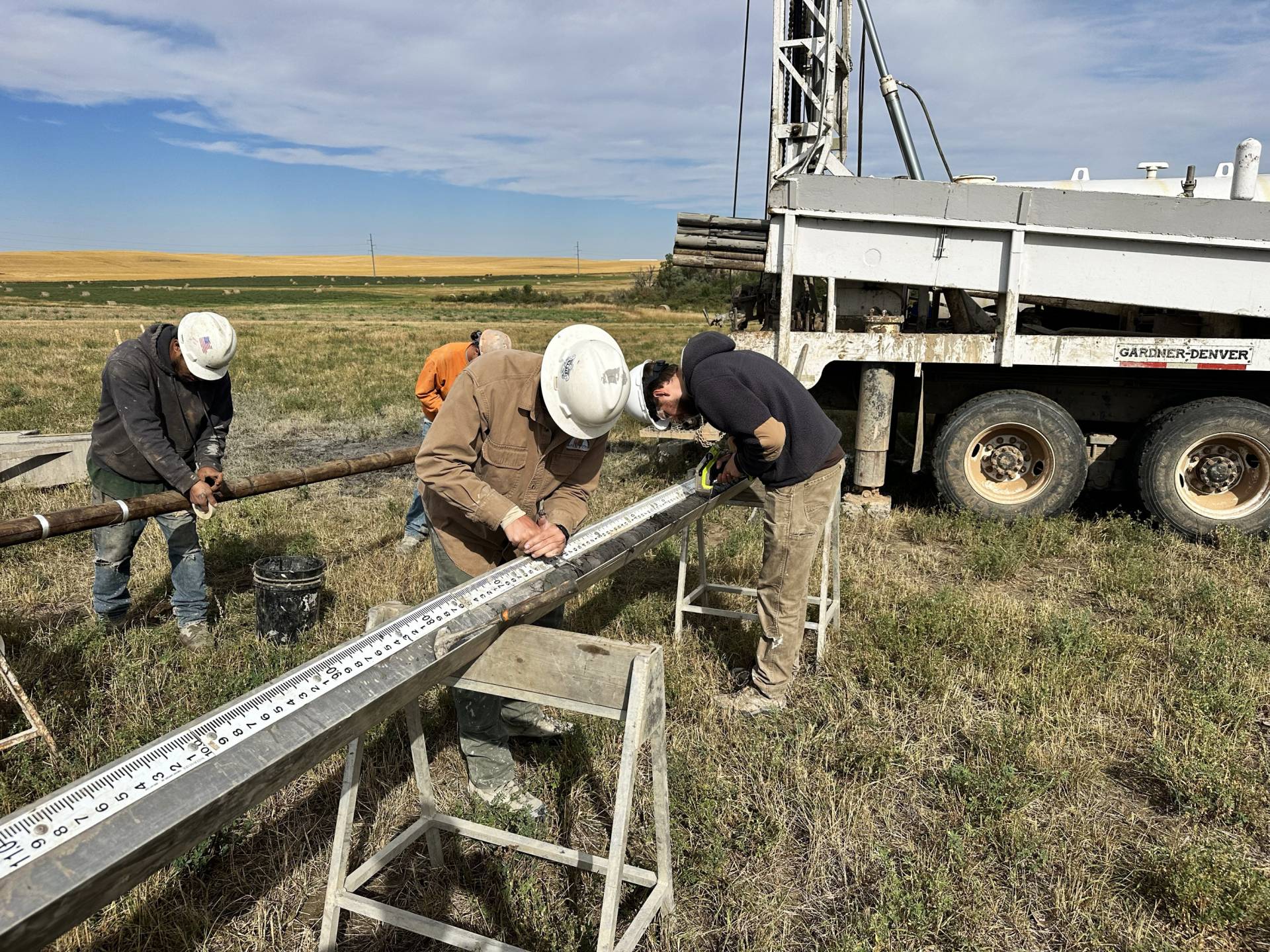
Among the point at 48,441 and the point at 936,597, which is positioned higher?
the point at 48,441

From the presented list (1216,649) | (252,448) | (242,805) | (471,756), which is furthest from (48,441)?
(1216,649)

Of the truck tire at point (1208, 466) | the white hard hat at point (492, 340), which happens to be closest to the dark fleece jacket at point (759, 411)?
the white hard hat at point (492, 340)

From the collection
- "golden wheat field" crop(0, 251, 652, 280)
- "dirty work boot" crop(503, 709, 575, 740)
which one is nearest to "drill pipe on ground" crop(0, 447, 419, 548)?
"dirty work boot" crop(503, 709, 575, 740)

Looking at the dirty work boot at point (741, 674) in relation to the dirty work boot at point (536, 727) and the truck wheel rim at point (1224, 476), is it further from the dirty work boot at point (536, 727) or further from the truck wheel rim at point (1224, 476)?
the truck wheel rim at point (1224, 476)

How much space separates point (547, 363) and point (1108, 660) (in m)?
3.85

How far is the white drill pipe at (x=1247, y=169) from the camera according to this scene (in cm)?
682

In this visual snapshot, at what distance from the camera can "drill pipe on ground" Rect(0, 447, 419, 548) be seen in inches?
144

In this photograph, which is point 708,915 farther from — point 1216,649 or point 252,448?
point 252,448

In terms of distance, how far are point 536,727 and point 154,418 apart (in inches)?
106

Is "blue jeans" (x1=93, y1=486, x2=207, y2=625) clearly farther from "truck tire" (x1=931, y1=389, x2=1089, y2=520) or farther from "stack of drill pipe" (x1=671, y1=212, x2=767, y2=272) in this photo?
"truck tire" (x1=931, y1=389, x2=1089, y2=520)

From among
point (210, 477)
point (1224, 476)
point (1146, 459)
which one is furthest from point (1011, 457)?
point (210, 477)

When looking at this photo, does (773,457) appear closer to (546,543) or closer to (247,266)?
(546,543)

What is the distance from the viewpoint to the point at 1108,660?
482cm

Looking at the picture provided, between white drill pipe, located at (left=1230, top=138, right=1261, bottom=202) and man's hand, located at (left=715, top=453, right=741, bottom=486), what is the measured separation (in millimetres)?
5305
